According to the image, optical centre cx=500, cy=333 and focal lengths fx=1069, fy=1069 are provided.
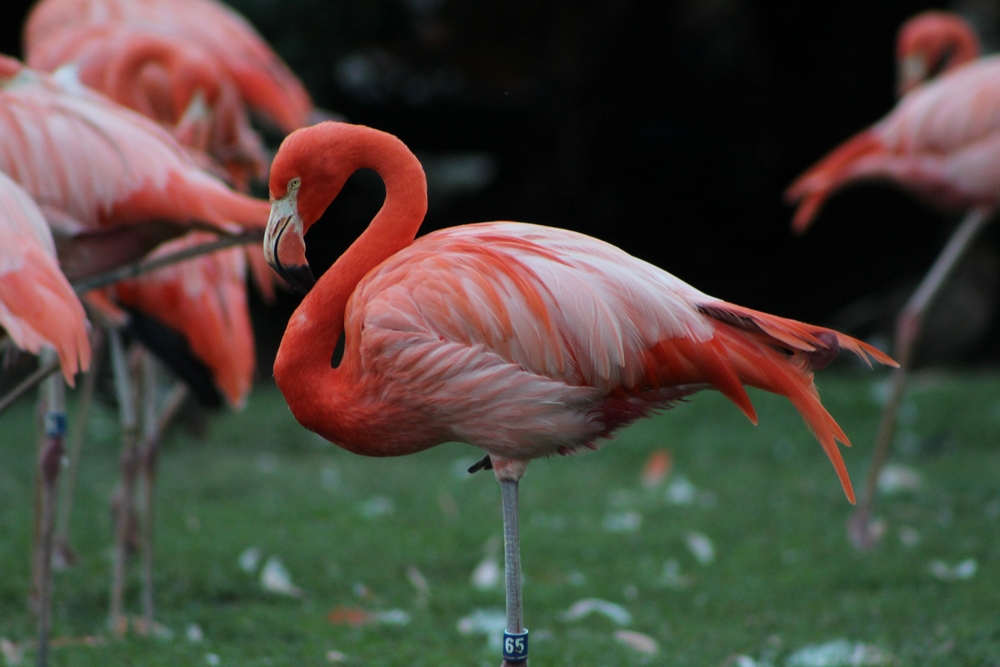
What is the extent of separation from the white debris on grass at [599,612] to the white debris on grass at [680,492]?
4.83ft

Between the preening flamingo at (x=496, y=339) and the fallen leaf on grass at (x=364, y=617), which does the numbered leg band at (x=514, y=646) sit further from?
the fallen leaf on grass at (x=364, y=617)

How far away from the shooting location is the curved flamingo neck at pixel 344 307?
2.11 m

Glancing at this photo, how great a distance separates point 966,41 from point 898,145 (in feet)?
4.71

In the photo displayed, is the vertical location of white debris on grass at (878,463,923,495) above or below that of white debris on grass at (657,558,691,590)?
below

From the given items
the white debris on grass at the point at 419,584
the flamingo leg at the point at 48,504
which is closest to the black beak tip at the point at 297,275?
the flamingo leg at the point at 48,504

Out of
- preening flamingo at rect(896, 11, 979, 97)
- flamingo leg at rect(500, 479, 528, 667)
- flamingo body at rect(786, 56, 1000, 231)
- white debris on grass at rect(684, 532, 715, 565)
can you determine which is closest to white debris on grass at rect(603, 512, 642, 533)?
white debris on grass at rect(684, 532, 715, 565)

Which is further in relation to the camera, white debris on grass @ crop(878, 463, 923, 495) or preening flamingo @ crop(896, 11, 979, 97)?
preening flamingo @ crop(896, 11, 979, 97)

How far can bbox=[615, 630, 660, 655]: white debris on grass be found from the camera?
291 cm

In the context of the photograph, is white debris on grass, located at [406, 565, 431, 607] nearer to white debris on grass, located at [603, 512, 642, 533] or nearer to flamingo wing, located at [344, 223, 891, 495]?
white debris on grass, located at [603, 512, 642, 533]

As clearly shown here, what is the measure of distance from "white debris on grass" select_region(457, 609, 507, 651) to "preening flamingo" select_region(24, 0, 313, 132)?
6.91ft

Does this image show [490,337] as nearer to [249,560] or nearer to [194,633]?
[194,633]

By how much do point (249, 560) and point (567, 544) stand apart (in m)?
1.18

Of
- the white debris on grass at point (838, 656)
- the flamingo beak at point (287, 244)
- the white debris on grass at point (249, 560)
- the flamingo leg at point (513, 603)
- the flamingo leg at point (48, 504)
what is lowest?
the white debris on grass at point (249, 560)

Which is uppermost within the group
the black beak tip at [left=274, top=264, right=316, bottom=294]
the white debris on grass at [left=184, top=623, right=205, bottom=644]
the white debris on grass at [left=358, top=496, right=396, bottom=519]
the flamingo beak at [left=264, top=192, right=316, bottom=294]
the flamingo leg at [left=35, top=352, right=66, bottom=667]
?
the flamingo beak at [left=264, top=192, right=316, bottom=294]
